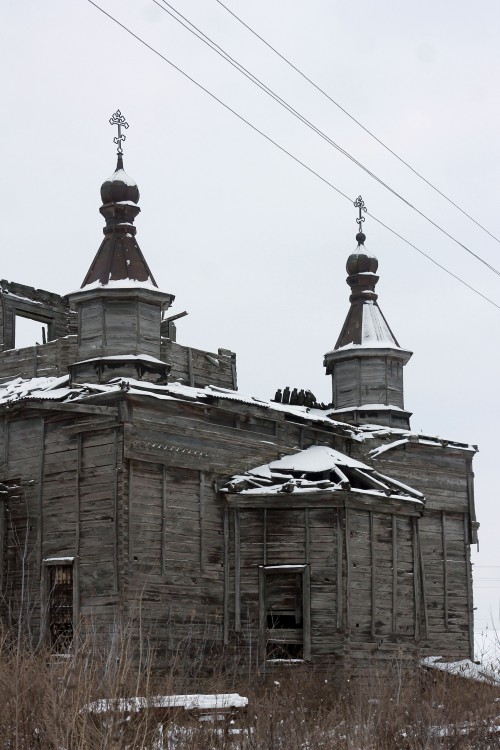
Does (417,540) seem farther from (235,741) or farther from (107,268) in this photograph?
(235,741)

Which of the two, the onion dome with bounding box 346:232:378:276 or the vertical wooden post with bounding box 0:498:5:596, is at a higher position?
the onion dome with bounding box 346:232:378:276

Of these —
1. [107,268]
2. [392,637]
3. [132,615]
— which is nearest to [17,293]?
[107,268]

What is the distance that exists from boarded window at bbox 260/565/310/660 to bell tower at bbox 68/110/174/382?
18.7 feet

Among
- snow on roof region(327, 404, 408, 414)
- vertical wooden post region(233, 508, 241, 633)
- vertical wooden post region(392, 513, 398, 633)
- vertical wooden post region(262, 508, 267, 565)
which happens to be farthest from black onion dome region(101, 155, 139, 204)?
vertical wooden post region(392, 513, 398, 633)

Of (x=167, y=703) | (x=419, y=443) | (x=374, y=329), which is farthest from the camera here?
(x=374, y=329)

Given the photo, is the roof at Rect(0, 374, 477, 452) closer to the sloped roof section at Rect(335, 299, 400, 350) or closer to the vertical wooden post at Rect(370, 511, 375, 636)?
the vertical wooden post at Rect(370, 511, 375, 636)

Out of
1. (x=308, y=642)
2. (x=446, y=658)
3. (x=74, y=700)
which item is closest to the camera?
(x=74, y=700)

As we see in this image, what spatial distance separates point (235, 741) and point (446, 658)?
1878 cm

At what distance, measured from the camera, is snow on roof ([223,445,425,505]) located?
92.3ft

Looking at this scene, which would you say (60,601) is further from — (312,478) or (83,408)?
(312,478)

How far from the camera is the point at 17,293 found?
33.5 metres

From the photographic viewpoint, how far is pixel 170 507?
2723cm

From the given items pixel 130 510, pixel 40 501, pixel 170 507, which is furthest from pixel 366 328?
pixel 40 501

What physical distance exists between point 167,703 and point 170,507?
13.1 m
